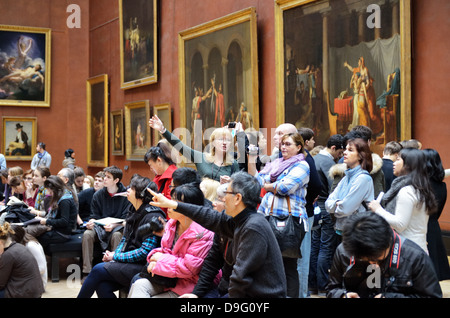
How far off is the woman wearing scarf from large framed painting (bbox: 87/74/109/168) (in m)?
14.6

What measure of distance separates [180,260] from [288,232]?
1.11 m

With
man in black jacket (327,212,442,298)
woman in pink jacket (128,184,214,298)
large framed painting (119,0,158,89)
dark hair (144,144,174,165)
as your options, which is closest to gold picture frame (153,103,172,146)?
large framed painting (119,0,158,89)

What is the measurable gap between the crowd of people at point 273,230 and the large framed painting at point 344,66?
2.07 metres

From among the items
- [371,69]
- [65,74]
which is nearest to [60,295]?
[371,69]

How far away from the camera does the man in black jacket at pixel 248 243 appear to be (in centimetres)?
382

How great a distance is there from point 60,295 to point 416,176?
5.18 m

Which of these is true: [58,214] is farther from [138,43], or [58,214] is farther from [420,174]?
[138,43]

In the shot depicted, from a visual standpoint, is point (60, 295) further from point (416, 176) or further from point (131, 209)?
point (416, 176)

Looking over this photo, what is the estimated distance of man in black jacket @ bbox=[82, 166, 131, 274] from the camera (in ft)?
27.7

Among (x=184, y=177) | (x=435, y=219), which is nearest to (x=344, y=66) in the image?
(x=435, y=219)

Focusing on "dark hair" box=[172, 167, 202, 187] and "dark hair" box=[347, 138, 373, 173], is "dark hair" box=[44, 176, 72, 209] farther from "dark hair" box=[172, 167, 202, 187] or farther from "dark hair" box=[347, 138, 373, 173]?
"dark hair" box=[347, 138, 373, 173]

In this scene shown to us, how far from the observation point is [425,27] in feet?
28.2

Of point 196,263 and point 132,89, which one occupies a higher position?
point 132,89

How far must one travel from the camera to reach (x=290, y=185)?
5.27m
